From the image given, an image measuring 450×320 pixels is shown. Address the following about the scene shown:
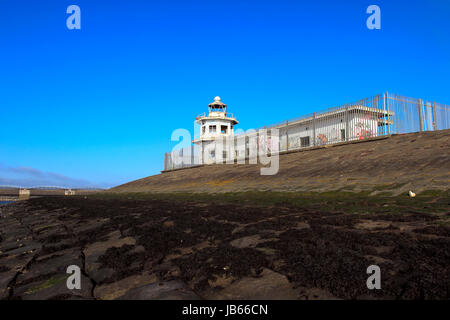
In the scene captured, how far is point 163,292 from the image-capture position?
258 cm

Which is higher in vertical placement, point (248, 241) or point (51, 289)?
point (248, 241)

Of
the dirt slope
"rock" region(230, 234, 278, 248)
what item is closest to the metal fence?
the dirt slope

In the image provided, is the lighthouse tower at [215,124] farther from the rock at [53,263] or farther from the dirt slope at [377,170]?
the rock at [53,263]

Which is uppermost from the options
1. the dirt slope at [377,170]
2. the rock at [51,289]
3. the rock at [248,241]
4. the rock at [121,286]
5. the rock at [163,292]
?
the dirt slope at [377,170]

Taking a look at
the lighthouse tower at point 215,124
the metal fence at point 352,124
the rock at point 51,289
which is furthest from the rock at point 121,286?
the lighthouse tower at point 215,124

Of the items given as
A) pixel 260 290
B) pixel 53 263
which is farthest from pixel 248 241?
pixel 53 263

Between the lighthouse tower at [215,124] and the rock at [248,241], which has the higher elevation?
the lighthouse tower at [215,124]

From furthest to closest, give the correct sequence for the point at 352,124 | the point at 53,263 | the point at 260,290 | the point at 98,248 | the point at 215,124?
the point at 215,124
the point at 352,124
the point at 98,248
the point at 53,263
the point at 260,290

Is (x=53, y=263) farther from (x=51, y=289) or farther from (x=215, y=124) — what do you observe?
(x=215, y=124)

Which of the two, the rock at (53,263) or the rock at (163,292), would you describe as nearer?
the rock at (163,292)

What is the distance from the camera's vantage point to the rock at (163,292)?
97.8 inches

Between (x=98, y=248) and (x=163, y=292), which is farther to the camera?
(x=98, y=248)

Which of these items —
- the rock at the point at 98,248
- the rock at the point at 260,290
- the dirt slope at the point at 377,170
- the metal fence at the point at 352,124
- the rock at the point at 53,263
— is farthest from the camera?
the metal fence at the point at 352,124

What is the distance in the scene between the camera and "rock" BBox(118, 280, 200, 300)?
97.8 inches
